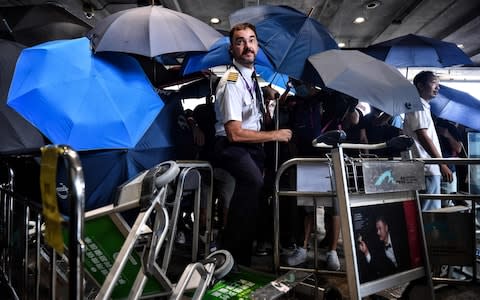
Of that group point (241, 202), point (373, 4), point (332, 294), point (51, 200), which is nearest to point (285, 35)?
point (241, 202)

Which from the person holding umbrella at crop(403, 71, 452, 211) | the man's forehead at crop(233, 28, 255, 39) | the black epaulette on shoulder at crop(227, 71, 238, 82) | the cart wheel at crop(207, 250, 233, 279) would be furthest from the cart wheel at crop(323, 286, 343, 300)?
the man's forehead at crop(233, 28, 255, 39)

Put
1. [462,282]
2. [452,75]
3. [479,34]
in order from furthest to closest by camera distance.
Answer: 1. [452,75]
2. [479,34]
3. [462,282]

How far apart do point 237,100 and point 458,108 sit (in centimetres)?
273

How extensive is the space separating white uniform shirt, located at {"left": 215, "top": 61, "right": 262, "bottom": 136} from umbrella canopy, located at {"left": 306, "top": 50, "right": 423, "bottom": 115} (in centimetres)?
51

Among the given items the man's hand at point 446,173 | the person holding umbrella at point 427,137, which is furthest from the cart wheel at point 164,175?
the man's hand at point 446,173

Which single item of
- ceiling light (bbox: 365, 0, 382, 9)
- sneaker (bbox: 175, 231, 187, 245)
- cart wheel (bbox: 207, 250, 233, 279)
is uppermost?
ceiling light (bbox: 365, 0, 382, 9)

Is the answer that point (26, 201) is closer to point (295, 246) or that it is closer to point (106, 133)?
point (106, 133)

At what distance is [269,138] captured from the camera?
229cm

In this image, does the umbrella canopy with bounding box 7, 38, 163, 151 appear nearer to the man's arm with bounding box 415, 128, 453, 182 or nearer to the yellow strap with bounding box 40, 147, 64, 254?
the yellow strap with bounding box 40, 147, 64, 254

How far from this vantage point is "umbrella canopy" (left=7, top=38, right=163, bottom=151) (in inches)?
77.3

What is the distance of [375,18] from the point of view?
22.9 ft

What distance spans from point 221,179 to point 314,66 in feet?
3.55

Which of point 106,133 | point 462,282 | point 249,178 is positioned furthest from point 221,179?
point 462,282

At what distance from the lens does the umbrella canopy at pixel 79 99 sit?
196 cm
